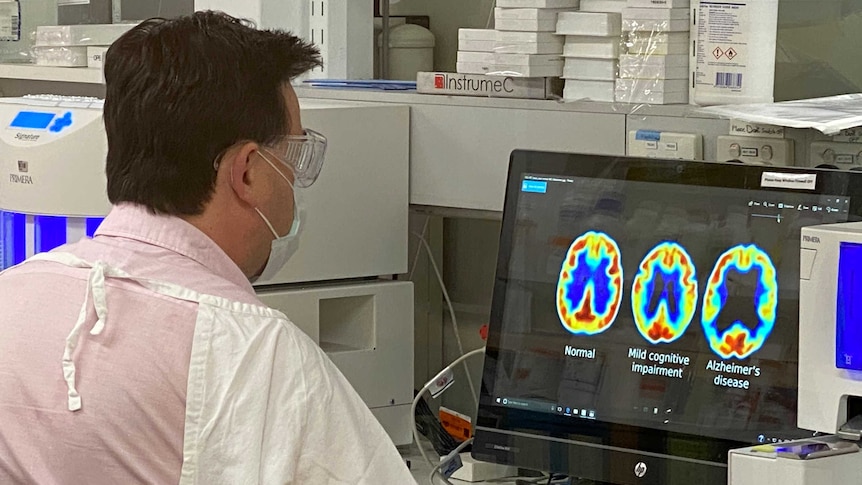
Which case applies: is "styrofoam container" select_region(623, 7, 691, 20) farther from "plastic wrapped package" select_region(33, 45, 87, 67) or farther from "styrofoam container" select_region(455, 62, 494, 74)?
"plastic wrapped package" select_region(33, 45, 87, 67)

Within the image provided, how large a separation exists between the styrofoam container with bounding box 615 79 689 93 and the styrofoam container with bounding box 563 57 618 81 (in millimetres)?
33

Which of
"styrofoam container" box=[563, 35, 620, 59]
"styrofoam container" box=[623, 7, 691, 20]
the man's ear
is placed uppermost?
"styrofoam container" box=[623, 7, 691, 20]

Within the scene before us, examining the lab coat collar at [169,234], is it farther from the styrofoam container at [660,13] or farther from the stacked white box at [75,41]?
the stacked white box at [75,41]

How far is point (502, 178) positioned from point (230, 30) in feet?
2.82

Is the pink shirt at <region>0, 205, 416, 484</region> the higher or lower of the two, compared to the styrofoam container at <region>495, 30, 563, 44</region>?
lower

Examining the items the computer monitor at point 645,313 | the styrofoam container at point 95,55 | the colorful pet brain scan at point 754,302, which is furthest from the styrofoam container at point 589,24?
the styrofoam container at point 95,55

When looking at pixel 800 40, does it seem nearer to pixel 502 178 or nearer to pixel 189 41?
pixel 502 178

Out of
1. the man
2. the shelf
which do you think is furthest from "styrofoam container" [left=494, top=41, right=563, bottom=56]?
the shelf

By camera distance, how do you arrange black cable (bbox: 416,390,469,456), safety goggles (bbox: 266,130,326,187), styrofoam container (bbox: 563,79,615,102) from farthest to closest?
1. black cable (bbox: 416,390,469,456)
2. styrofoam container (bbox: 563,79,615,102)
3. safety goggles (bbox: 266,130,326,187)

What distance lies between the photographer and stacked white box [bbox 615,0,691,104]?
1.97 meters

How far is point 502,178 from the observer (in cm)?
221

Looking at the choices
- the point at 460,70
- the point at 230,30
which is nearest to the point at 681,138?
the point at 460,70

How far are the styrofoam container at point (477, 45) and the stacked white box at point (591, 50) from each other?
0.13m

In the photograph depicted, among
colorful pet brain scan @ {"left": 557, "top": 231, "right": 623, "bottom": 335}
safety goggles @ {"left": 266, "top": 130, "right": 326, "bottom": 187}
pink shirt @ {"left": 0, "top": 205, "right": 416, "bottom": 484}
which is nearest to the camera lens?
pink shirt @ {"left": 0, "top": 205, "right": 416, "bottom": 484}
